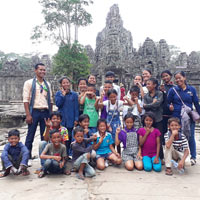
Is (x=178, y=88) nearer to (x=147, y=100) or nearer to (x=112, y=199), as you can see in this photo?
(x=147, y=100)

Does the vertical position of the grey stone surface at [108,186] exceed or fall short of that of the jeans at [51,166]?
it falls short

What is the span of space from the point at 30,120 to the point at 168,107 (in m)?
2.62

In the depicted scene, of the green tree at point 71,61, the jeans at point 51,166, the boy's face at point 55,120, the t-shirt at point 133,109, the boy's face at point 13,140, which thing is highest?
the green tree at point 71,61

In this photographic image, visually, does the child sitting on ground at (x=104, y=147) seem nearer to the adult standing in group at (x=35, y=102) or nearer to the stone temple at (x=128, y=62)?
the adult standing in group at (x=35, y=102)

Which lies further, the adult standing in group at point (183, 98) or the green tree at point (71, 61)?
the green tree at point (71, 61)

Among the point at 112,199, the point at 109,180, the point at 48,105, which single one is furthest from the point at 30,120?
the point at 112,199

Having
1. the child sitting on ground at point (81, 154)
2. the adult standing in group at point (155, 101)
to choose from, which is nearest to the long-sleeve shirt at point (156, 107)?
the adult standing in group at point (155, 101)

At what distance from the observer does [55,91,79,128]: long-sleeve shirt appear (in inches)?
152

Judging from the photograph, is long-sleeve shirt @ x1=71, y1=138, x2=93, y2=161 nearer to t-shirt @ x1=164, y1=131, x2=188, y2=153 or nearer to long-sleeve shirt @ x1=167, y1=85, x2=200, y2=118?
t-shirt @ x1=164, y1=131, x2=188, y2=153

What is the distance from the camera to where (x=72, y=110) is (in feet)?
12.7

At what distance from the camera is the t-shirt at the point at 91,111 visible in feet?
12.9

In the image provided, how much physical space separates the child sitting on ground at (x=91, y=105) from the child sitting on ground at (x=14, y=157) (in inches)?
51.2

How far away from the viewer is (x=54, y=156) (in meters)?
3.09

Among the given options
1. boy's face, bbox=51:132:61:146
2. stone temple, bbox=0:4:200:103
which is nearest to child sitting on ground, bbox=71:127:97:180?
boy's face, bbox=51:132:61:146
